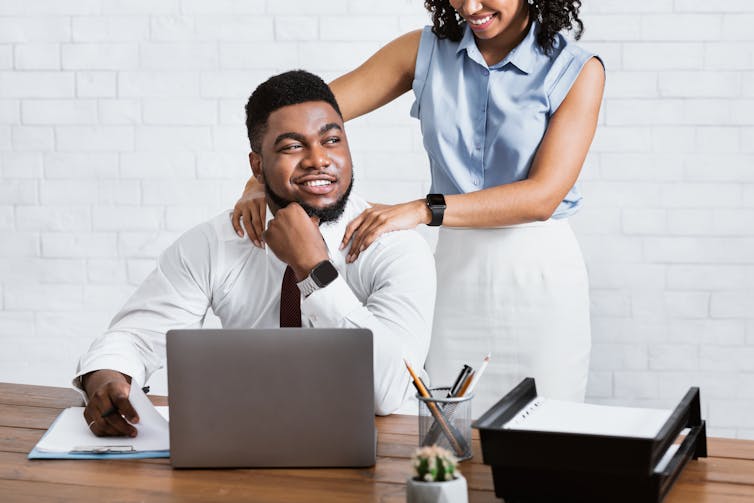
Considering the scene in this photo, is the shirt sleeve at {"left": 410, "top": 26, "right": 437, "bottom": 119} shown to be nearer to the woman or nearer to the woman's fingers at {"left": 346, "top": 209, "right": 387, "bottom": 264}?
the woman

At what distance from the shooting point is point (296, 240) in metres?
1.82

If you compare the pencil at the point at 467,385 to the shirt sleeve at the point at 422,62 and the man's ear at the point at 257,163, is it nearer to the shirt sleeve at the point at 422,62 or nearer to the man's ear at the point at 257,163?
the man's ear at the point at 257,163

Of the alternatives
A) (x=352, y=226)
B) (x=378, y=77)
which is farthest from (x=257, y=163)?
(x=378, y=77)

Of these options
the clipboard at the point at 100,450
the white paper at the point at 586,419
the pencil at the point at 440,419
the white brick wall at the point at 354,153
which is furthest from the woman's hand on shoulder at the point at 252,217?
the white brick wall at the point at 354,153

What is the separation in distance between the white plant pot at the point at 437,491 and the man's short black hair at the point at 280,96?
3.45ft

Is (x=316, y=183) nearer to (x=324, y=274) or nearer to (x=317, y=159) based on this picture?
(x=317, y=159)

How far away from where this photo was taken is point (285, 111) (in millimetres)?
2014

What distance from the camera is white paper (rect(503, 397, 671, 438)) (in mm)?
1315

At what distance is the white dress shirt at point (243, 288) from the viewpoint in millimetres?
1915

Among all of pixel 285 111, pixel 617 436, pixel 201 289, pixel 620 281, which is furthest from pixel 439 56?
pixel 617 436

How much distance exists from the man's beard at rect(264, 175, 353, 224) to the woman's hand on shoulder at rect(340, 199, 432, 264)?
1.7 inches

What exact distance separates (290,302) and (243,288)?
158 mm

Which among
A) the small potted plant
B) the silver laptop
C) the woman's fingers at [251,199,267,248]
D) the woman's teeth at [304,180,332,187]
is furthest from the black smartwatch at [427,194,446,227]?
the small potted plant

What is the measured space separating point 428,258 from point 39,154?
2060mm
